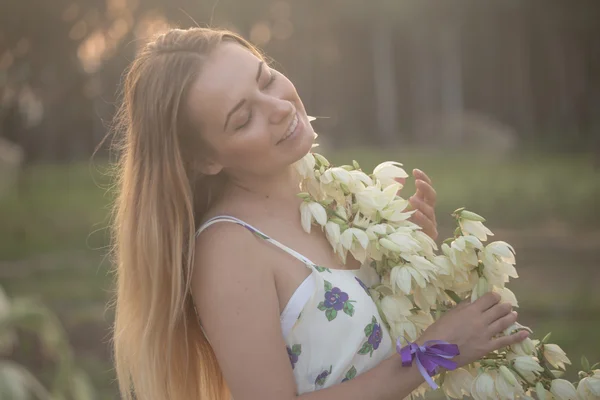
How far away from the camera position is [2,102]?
19312 millimetres

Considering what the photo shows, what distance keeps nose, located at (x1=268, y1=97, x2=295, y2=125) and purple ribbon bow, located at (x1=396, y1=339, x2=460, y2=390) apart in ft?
2.16

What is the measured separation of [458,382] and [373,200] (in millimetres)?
567

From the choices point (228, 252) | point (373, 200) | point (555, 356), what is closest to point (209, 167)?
point (228, 252)

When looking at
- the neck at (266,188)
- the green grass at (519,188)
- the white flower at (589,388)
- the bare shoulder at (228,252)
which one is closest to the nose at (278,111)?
the neck at (266,188)

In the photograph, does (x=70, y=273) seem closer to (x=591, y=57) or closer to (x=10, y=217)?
(x=10, y=217)

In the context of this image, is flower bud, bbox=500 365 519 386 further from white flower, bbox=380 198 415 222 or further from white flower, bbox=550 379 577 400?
white flower, bbox=380 198 415 222

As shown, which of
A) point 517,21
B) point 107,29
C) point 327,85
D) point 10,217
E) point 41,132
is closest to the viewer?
point 10,217

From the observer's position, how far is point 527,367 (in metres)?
2.15

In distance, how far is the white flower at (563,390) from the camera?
84.8 inches

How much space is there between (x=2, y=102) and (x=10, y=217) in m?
6.80

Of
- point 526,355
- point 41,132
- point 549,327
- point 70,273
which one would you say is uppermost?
point 526,355

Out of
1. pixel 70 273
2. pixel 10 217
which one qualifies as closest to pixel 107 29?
pixel 10 217

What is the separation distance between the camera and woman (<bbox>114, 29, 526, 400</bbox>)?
2062 mm

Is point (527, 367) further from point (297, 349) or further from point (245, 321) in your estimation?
point (245, 321)
